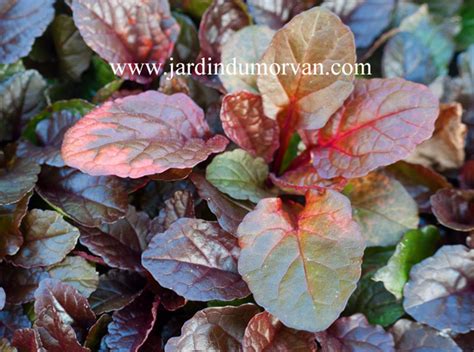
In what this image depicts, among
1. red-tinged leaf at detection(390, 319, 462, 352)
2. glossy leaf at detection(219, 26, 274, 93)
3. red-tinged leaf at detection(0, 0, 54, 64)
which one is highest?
red-tinged leaf at detection(0, 0, 54, 64)

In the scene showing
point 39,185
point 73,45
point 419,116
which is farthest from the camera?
point 73,45

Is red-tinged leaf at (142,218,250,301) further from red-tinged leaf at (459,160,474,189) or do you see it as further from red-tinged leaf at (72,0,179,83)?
red-tinged leaf at (459,160,474,189)

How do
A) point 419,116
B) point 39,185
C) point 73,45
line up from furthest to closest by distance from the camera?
point 73,45
point 39,185
point 419,116

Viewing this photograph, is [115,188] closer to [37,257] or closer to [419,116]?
[37,257]

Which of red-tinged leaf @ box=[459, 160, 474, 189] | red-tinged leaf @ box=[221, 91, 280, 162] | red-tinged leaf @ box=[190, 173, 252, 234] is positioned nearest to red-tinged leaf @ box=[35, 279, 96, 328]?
red-tinged leaf @ box=[190, 173, 252, 234]

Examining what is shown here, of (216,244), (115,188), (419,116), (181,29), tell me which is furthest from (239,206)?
(181,29)

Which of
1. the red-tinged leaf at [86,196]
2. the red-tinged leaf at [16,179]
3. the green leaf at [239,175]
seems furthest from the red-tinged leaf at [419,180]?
the red-tinged leaf at [16,179]

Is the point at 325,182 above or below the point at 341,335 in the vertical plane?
above
